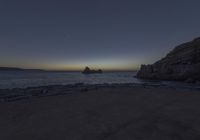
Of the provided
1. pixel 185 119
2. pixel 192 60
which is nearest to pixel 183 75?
pixel 192 60

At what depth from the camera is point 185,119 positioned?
231 inches

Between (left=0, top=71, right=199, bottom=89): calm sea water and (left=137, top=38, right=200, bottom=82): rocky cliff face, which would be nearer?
(left=0, top=71, right=199, bottom=89): calm sea water

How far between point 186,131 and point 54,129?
14.9 feet

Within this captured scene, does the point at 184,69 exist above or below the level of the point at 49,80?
above

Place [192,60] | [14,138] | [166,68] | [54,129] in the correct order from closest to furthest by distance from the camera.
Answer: [14,138] < [54,129] < [192,60] < [166,68]

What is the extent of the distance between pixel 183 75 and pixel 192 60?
10053mm

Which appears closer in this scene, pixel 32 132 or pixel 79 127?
A: pixel 32 132

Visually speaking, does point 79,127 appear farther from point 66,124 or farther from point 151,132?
point 151,132

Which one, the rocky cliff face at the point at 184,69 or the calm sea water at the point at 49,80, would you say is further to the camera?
the rocky cliff face at the point at 184,69

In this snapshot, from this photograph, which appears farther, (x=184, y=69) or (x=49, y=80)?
(x=184, y=69)

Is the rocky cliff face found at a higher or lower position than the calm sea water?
higher

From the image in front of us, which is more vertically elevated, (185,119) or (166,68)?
(166,68)

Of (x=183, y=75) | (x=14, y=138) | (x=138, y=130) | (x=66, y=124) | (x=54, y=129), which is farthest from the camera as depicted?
(x=183, y=75)

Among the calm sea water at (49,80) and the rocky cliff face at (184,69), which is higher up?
the rocky cliff face at (184,69)
